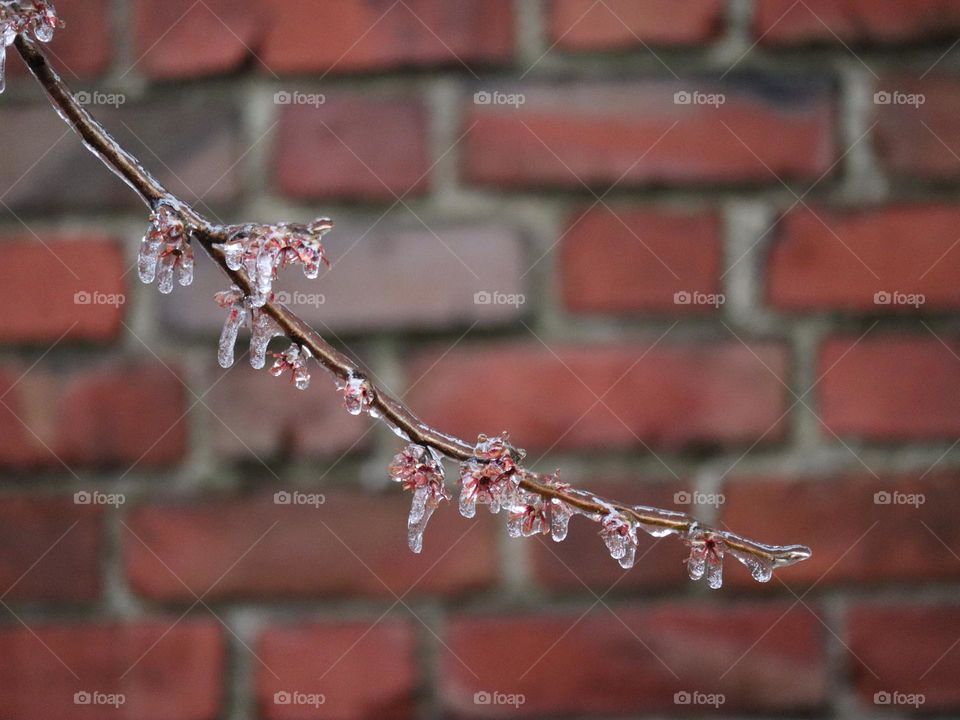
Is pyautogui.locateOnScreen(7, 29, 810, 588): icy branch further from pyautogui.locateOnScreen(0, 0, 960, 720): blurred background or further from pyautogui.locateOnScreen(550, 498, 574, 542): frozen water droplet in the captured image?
pyautogui.locateOnScreen(0, 0, 960, 720): blurred background

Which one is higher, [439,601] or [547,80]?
[547,80]

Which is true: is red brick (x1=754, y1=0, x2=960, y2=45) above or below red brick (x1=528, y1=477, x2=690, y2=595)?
above

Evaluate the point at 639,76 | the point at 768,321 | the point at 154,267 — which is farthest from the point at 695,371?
the point at 154,267

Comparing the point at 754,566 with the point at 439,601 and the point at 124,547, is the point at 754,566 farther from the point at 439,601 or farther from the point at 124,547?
the point at 124,547

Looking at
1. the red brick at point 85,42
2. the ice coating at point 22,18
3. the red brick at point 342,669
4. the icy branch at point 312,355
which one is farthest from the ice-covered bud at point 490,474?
the red brick at point 85,42

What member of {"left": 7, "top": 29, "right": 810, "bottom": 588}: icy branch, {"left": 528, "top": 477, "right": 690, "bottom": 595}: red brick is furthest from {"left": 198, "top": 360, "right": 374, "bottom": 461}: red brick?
{"left": 7, "top": 29, "right": 810, "bottom": 588}: icy branch

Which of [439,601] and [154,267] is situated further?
[439,601]
